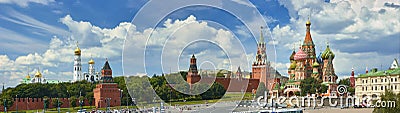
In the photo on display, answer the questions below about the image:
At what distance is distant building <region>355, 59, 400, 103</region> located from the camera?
1271 inches

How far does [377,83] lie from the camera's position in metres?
33.8

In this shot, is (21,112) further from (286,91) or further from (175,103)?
(286,91)

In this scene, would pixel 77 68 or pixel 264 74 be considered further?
pixel 77 68

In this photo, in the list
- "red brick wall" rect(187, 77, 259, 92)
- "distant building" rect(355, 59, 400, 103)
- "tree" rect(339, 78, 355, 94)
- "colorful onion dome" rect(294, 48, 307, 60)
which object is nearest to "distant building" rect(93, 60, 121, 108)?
"red brick wall" rect(187, 77, 259, 92)

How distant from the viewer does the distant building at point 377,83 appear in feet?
106

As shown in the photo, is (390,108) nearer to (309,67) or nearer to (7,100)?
(7,100)

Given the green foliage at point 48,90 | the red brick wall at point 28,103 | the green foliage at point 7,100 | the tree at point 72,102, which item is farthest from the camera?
the green foliage at point 48,90

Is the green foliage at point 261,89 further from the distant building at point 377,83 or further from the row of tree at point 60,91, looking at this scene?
the row of tree at point 60,91

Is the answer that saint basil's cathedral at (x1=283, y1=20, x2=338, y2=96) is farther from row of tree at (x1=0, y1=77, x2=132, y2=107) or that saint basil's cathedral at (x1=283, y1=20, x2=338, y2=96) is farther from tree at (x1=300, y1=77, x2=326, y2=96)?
row of tree at (x1=0, y1=77, x2=132, y2=107)

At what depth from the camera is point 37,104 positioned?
31797 millimetres

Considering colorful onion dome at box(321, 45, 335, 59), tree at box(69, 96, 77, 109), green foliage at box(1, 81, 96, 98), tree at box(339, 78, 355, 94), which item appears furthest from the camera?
colorful onion dome at box(321, 45, 335, 59)

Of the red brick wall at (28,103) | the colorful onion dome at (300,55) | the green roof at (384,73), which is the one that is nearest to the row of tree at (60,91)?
the red brick wall at (28,103)

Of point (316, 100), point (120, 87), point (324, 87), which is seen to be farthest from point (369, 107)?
point (120, 87)

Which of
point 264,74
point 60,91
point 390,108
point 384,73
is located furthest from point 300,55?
point 390,108
